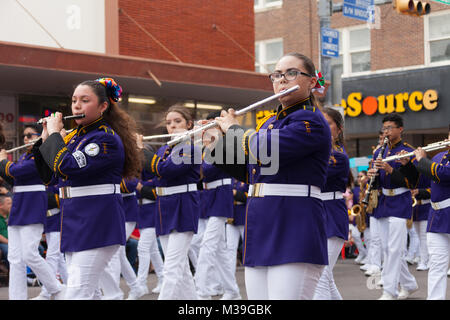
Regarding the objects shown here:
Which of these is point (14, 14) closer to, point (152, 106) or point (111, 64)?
point (111, 64)

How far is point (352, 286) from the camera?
1134 cm

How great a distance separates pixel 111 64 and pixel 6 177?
600 cm

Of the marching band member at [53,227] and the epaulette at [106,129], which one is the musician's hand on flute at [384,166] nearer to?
the marching band member at [53,227]

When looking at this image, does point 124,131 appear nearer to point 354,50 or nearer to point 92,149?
point 92,149

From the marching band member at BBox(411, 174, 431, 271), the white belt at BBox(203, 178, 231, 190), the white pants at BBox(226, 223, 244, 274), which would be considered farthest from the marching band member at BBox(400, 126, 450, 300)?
the marching band member at BBox(411, 174, 431, 271)

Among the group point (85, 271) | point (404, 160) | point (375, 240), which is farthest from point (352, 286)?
point (85, 271)

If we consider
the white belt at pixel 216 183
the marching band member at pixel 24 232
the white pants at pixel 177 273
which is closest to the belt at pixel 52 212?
the marching band member at pixel 24 232

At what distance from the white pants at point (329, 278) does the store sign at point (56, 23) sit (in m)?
9.51

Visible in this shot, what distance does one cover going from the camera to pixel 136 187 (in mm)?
11055

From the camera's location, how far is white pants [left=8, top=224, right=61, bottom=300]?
8453 mm

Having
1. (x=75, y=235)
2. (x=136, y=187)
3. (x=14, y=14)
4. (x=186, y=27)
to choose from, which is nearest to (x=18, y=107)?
(x=14, y=14)

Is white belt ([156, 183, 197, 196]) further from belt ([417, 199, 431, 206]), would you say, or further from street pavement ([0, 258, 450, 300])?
belt ([417, 199, 431, 206])

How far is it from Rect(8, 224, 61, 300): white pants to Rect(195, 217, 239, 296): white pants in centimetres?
195

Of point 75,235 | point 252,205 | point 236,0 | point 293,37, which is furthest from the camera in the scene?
point 293,37
